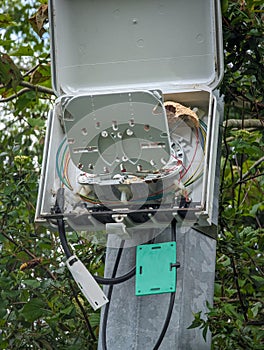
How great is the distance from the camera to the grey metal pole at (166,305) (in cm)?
291

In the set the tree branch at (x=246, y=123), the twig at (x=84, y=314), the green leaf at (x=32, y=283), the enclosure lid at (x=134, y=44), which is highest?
the enclosure lid at (x=134, y=44)

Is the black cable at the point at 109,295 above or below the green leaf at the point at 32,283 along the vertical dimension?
above

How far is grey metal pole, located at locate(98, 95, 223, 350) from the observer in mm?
2910

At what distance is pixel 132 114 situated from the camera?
281cm

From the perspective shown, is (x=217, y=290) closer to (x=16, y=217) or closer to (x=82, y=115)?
(x=16, y=217)

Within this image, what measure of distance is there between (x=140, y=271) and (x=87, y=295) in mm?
182

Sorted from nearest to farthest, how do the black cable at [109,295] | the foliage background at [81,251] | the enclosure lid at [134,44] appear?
1. the black cable at [109,295]
2. the enclosure lid at [134,44]
3. the foliage background at [81,251]

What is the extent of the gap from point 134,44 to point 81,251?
3.96 feet

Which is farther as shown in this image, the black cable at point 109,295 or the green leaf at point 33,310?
the green leaf at point 33,310

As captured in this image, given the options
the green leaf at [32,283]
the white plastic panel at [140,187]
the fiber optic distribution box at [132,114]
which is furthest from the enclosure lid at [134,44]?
the green leaf at [32,283]

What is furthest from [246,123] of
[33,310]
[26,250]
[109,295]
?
[109,295]

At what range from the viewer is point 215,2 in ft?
10.2

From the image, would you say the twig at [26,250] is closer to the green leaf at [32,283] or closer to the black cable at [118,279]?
the green leaf at [32,283]

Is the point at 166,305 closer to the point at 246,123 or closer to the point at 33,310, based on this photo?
the point at 33,310
